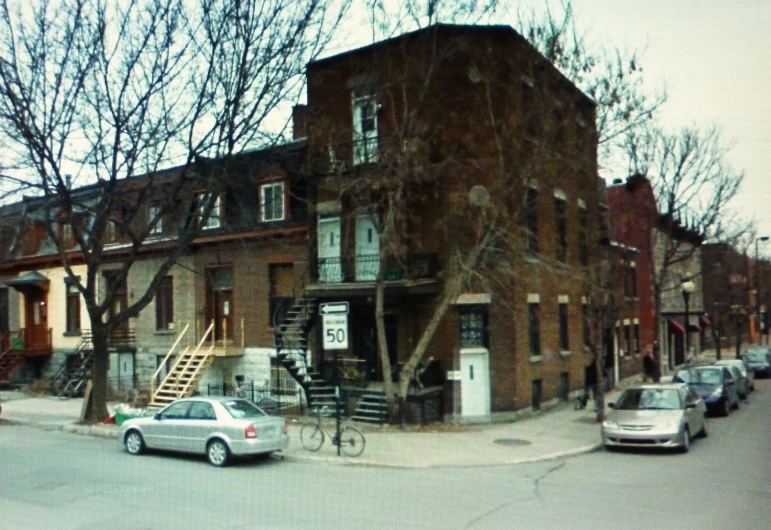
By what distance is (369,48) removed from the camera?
75.6 ft

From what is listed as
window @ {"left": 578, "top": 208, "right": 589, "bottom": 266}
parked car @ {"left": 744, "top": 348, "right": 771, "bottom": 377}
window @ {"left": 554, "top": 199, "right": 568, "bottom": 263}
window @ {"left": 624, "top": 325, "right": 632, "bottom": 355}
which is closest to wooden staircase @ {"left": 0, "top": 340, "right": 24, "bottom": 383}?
window @ {"left": 554, "top": 199, "right": 568, "bottom": 263}

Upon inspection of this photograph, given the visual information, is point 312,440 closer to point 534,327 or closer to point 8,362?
point 534,327

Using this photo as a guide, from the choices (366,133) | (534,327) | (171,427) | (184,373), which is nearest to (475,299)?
(534,327)

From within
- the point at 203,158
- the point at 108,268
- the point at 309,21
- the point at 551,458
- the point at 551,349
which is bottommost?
the point at 551,458

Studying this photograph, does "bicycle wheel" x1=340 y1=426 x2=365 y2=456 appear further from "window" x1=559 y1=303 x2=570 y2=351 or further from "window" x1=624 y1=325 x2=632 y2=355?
"window" x1=624 y1=325 x2=632 y2=355

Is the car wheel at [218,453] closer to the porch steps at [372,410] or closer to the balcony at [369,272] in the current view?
the porch steps at [372,410]

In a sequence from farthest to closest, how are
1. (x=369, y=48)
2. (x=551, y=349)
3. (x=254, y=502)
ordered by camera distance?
(x=551, y=349) < (x=369, y=48) < (x=254, y=502)

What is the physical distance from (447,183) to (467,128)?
1.66 m

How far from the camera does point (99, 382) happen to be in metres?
22.1

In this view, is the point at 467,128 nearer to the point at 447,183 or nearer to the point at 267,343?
the point at 447,183

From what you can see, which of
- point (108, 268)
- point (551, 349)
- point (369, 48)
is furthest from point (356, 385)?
point (108, 268)

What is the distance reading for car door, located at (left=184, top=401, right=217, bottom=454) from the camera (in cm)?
1544

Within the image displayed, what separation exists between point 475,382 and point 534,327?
317cm

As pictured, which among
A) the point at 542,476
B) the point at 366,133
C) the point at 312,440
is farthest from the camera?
the point at 366,133
